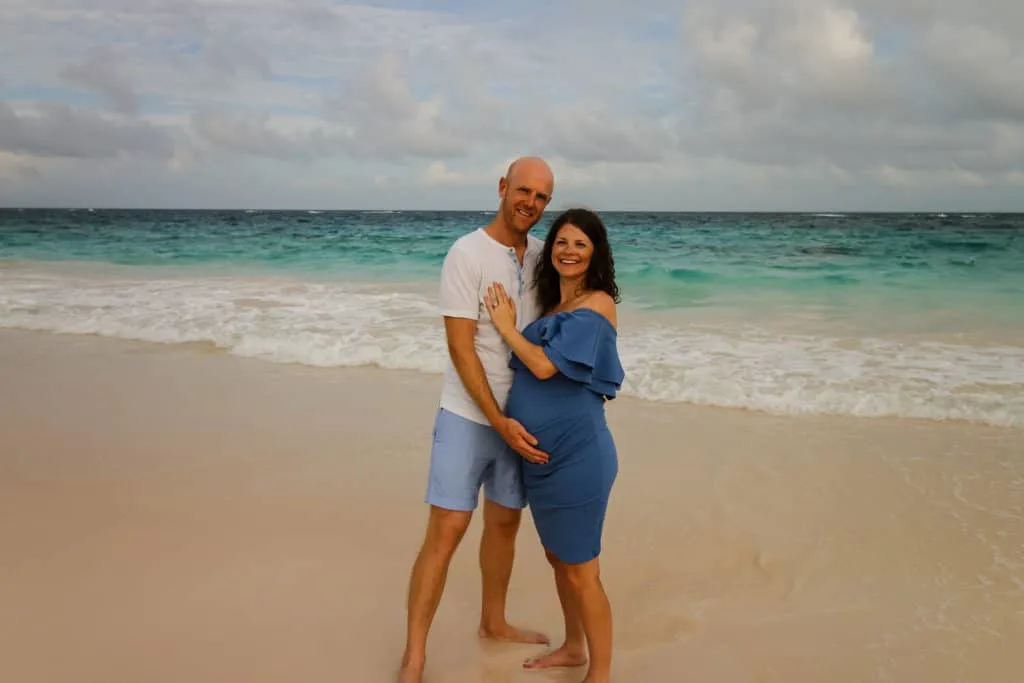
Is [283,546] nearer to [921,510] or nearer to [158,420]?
[158,420]

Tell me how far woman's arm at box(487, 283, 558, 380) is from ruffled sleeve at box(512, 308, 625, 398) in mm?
29

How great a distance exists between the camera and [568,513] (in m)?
2.88

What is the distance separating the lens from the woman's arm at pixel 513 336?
2.78m

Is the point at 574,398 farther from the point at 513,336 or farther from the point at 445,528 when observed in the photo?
the point at 445,528

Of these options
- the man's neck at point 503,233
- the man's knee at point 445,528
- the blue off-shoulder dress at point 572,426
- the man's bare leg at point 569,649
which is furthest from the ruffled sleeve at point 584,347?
the man's bare leg at point 569,649

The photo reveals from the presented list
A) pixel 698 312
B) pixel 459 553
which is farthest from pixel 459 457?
pixel 698 312

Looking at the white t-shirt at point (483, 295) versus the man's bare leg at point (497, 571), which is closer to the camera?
the white t-shirt at point (483, 295)

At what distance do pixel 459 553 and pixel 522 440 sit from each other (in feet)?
5.53

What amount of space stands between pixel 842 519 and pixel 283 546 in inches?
121

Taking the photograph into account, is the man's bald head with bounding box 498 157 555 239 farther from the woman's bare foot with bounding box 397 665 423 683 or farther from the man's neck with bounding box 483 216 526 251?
the woman's bare foot with bounding box 397 665 423 683

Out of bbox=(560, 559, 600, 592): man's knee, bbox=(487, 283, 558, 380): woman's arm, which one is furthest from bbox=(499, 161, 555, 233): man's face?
bbox=(560, 559, 600, 592): man's knee

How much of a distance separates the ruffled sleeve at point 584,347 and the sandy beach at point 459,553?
126 cm

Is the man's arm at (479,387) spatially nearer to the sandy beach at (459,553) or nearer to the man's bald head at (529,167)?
the man's bald head at (529,167)

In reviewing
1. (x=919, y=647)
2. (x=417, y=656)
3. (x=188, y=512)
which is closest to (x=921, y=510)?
(x=919, y=647)
